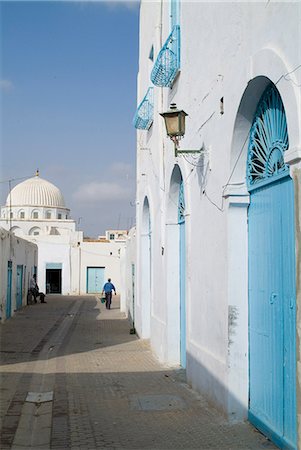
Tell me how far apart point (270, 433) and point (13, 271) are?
708 inches

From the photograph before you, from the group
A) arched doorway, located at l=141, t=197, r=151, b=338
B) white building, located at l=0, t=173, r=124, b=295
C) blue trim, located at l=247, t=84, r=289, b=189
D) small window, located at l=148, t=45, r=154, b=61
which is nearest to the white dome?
white building, located at l=0, t=173, r=124, b=295

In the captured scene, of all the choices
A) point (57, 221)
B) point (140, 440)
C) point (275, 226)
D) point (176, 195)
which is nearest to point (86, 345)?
point (176, 195)

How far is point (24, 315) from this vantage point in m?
22.3

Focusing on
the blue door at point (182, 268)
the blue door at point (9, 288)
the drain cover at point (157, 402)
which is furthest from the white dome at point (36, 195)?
the drain cover at point (157, 402)

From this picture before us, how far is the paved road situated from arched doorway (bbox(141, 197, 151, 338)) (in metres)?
0.68

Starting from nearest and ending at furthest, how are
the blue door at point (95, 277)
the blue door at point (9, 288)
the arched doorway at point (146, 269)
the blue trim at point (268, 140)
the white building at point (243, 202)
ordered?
the white building at point (243, 202)
the blue trim at point (268, 140)
the arched doorway at point (146, 269)
the blue door at point (9, 288)
the blue door at point (95, 277)

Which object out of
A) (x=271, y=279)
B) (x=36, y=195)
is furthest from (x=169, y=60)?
(x=36, y=195)

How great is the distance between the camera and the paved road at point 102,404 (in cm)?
565

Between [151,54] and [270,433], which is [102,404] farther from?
[151,54]

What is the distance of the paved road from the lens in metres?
5.65

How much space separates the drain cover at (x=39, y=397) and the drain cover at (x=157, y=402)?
1.20m

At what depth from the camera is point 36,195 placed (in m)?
57.5

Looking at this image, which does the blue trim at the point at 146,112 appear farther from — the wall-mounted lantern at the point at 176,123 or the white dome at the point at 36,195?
the white dome at the point at 36,195

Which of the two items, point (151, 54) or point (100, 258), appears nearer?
point (151, 54)
